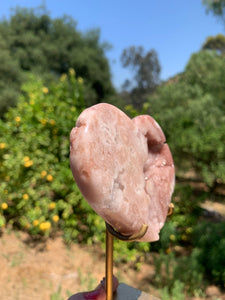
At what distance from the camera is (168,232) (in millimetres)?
3373

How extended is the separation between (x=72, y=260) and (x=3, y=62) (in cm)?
710

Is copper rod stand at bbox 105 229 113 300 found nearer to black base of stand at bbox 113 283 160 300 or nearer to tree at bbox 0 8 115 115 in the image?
black base of stand at bbox 113 283 160 300

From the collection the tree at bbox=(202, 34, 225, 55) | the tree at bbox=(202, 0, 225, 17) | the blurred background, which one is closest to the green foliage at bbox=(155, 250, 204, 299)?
the blurred background

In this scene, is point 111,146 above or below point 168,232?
above

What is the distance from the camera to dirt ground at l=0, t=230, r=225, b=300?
251 centimetres

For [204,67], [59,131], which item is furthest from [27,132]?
[204,67]

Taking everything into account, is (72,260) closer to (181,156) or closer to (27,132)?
(27,132)

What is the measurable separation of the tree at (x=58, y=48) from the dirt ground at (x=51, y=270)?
872cm

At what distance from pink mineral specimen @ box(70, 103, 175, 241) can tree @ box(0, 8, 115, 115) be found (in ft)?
33.7

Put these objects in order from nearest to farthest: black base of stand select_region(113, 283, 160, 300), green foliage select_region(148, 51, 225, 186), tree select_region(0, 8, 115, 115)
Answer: black base of stand select_region(113, 283, 160, 300)
green foliage select_region(148, 51, 225, 186)
tree select_region(0, 8, 115, 115)

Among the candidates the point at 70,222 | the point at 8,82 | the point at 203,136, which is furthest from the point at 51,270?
the point at 8,82

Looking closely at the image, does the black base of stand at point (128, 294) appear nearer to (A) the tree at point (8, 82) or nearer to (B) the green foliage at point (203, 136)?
(B) the green foliage at point (203, 136)

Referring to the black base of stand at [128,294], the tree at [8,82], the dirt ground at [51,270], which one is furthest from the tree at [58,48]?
the black base of stand at [128,294]

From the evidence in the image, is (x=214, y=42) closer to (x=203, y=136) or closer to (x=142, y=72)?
(x=142, y=72)
